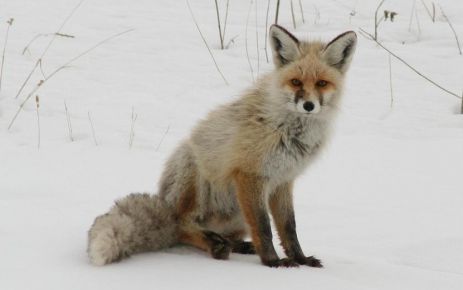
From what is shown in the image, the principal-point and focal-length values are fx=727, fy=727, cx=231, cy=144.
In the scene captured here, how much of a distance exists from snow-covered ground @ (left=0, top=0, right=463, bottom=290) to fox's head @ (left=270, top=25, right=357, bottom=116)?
1.54 feet

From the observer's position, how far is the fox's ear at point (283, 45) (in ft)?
13.6

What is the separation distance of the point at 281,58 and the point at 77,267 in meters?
1.66

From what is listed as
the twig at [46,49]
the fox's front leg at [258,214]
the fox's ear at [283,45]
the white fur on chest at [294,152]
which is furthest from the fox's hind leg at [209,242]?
the twig at [46,49]

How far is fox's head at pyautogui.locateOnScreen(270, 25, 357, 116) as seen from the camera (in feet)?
12.9

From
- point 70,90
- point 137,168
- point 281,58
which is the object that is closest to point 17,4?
point 70,90

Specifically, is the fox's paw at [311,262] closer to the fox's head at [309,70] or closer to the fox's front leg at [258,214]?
the fox's front leg at [258,214]

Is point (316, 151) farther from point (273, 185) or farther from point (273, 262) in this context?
point (273, 262)

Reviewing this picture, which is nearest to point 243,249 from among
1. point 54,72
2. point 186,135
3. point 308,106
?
point 308,106

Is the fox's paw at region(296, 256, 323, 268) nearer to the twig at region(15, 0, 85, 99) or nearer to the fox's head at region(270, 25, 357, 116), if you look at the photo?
the fox's head at region(270, 25, 357, 116)

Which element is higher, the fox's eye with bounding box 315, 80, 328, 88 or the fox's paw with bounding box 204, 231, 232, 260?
the fox's eye with bounding box 315, 80, 328, 88

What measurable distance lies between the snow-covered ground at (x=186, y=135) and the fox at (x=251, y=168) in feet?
0.47

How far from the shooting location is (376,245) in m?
4.54

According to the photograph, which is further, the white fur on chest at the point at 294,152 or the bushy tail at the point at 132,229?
the white fur on chest at the point at 294,152

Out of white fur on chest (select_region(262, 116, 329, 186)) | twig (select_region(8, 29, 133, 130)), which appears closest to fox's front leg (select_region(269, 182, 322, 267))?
white fur on chest (select_region(262, 116, 329, 186))
